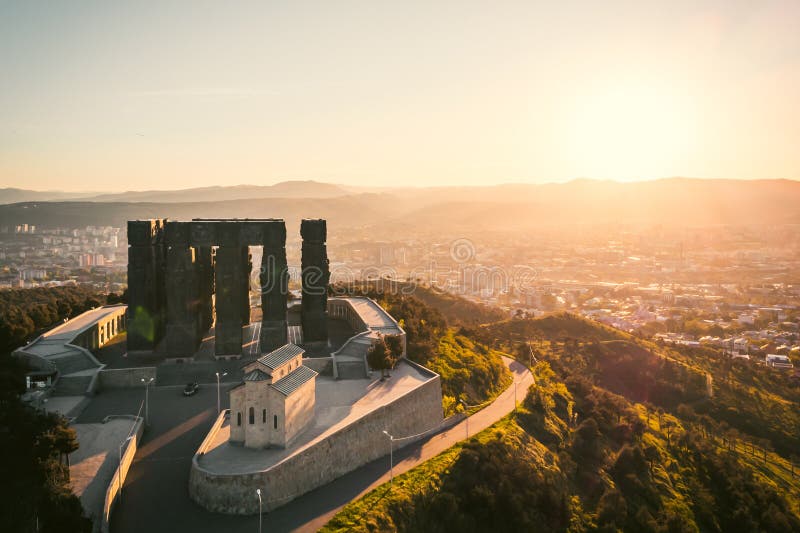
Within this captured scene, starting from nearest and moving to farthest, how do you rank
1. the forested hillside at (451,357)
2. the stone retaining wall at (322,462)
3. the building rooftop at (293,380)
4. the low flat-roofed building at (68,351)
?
the stone retaining wall at (322,462)
the building rooftop at (293,380)
the low flat-roofed building at (68,351)
the forested hillside at (451,357)

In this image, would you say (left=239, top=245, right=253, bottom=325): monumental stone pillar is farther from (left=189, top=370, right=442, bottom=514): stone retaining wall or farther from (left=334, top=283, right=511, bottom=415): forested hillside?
(left=189, top=370, right=442, bottom=514): stone retaining wall

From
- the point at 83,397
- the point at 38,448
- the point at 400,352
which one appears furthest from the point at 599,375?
the point at 38,448

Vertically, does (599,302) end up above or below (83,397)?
below

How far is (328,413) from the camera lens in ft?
79.9

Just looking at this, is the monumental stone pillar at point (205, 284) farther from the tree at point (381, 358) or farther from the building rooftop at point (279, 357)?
the building rooftop at point (279, 357)

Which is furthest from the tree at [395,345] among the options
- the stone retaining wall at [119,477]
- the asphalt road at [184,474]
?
the stone retaining wall at [119,477]

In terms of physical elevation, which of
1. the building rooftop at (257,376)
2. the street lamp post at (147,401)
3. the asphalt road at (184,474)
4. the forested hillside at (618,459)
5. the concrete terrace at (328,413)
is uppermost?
the building rooftop at (257,376)

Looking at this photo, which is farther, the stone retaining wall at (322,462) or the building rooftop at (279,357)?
the building rooftop at (279,357)

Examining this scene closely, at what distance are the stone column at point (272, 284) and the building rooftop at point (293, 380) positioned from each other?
979 cm

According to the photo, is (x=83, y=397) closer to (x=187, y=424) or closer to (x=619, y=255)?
(x=187, y=424)

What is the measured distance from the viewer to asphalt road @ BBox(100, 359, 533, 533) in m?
18.0

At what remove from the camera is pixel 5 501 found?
677 inches

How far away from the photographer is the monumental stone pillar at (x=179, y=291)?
1233 inches

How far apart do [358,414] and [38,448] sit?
11.5 m
